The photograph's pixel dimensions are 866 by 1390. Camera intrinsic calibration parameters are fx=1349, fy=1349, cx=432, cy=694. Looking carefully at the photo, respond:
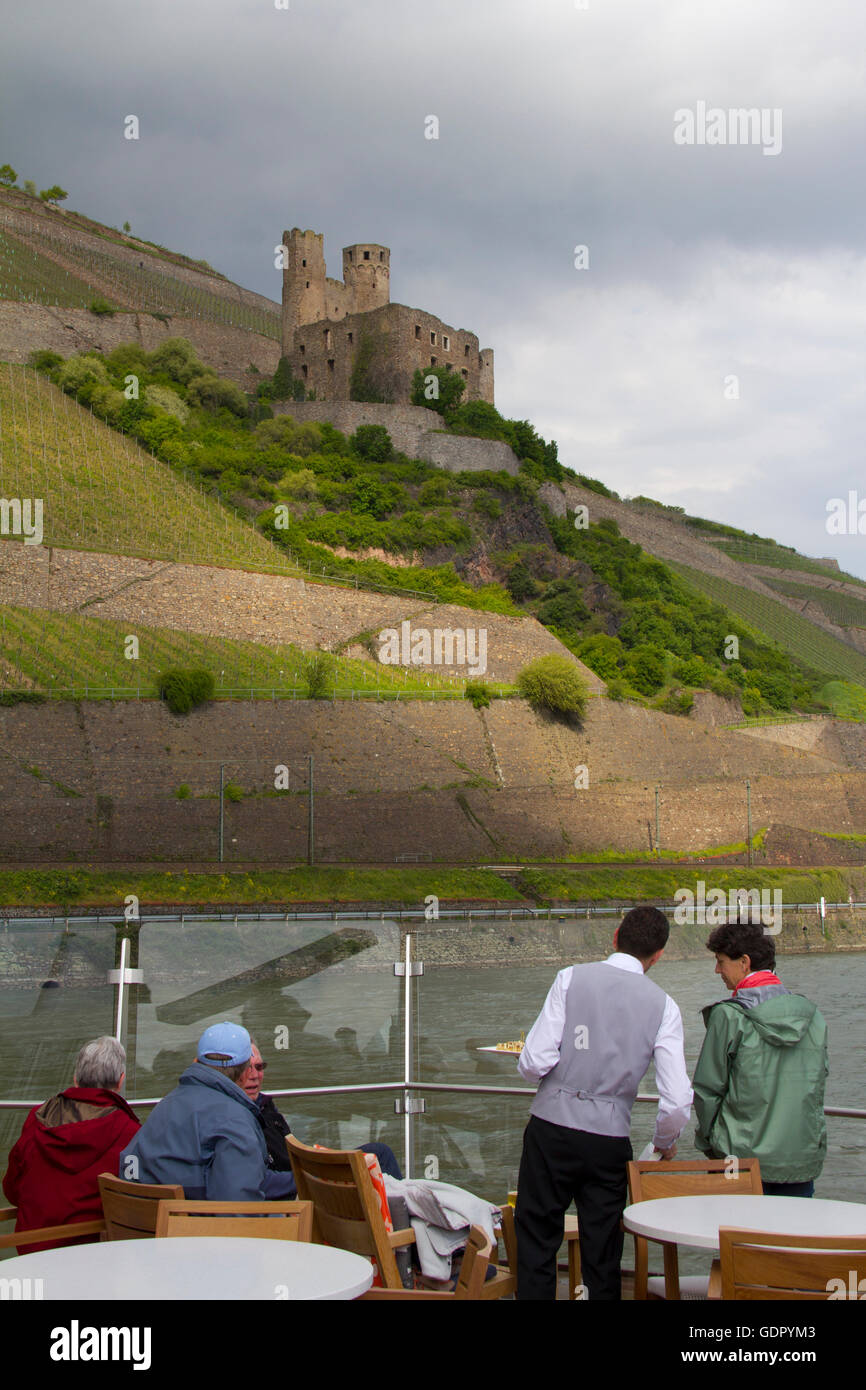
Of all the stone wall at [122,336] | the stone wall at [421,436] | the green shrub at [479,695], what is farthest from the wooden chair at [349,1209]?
the stone wall at [122,336]

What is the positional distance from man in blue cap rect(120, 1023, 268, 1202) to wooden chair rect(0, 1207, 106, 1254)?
9.8 inches

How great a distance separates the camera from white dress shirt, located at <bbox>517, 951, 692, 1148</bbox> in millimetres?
5418

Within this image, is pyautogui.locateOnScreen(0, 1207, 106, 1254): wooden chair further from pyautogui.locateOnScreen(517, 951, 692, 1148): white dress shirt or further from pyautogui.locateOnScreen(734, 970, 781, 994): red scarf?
pyautogui.locateOnScreen(734, 970, 781, 994): red scarf

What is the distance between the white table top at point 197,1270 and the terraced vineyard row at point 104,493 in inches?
1946

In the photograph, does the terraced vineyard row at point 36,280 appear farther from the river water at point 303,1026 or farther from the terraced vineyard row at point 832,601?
the river water at point 303,1026

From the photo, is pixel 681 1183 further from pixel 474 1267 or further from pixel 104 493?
pixel 104 493

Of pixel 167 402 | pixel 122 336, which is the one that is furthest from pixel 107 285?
pixel 167 402

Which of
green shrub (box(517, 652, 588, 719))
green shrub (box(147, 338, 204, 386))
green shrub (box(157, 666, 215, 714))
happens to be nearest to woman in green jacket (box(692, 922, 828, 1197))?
green shrub (box(157, 666, 215, 714))

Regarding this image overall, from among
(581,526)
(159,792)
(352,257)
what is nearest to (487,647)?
(159,792)

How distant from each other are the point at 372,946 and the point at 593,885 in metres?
31.0

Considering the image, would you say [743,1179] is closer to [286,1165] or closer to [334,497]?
[286,1165]

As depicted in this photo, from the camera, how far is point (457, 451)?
68.1 meters

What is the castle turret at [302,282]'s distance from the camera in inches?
2840

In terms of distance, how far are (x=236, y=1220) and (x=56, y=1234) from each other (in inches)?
42.8
